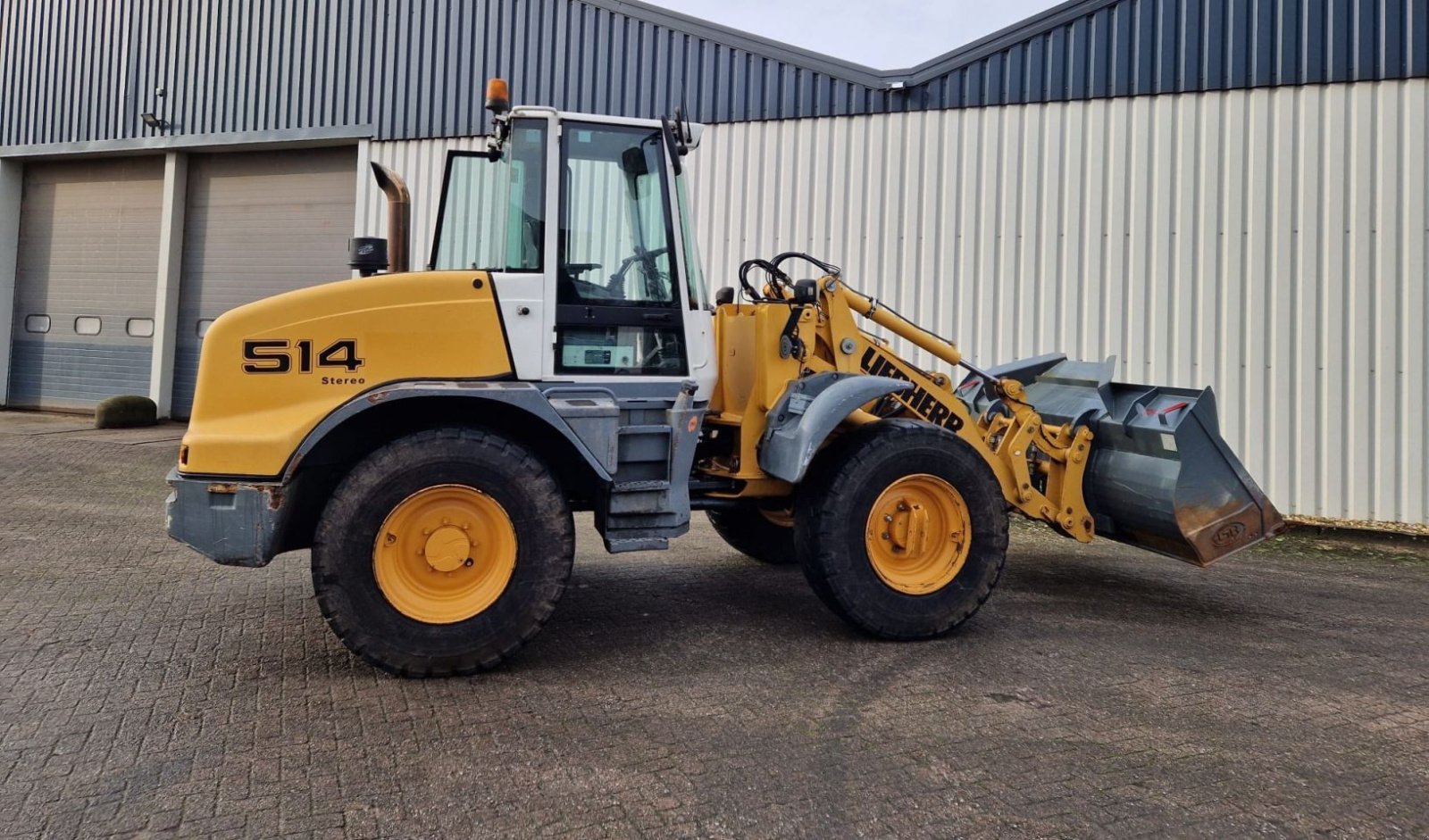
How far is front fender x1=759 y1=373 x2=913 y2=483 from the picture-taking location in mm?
4742

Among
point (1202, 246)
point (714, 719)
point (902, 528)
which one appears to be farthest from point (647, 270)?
point (1202, 246)

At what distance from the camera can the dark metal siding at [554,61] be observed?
355 inches

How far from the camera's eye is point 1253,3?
900 cm

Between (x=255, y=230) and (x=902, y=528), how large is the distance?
13180mm

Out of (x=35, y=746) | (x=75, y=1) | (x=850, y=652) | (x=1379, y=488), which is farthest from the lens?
(x=75, y=1)

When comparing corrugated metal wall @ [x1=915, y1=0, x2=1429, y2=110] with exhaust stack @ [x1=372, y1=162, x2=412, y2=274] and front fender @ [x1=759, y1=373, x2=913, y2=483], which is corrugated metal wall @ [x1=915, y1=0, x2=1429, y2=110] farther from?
exhaust stack @ [x1=372, y1=162, x2=412, y2=274]

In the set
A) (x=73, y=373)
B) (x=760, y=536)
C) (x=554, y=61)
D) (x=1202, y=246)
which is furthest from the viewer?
(x=73, y=373)

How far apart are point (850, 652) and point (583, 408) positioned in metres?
1.84

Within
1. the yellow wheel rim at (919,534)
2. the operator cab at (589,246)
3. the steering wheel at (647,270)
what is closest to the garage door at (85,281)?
the operator cab at (589,246)

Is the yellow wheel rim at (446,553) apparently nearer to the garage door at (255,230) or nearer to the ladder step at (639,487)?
the ladder step at (639,487)

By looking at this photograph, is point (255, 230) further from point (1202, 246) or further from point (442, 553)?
point (1202, 246)

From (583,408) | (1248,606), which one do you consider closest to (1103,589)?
(1248,606)

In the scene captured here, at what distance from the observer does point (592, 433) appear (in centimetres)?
450

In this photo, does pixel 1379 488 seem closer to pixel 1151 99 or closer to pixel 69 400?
pixel 1151 99
